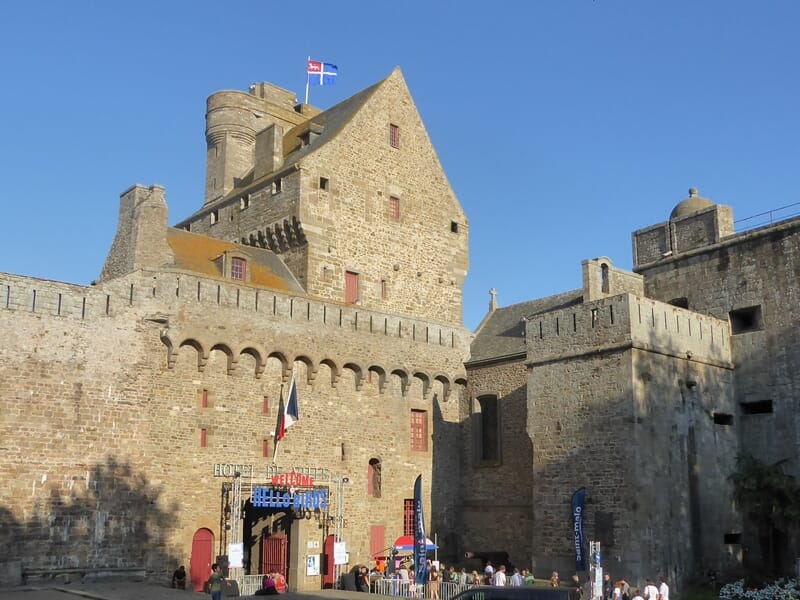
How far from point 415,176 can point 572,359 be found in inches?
461

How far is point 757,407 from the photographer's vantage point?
25.9 metres

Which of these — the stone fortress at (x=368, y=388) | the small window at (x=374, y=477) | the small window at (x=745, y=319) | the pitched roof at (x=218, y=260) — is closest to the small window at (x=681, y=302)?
the stone fortress at (x=368, y=388)

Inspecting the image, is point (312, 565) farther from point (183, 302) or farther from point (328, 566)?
point (183, 302)

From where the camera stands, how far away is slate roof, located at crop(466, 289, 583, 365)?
29.3 m

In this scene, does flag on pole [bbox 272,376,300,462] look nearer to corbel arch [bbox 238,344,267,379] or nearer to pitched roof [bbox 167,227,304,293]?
corbel arch [bbox 238,344,267,379]

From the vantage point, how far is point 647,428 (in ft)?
74.0

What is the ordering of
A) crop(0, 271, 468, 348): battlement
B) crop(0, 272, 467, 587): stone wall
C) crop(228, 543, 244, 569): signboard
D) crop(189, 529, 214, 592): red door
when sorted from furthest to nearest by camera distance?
crop(189, 529, 214, 592): red door < crop(228, 543, 244, 569): signboard < crop(0, 271, 468, 348): battlement < crop(0, 272, 467, 587): stone wall

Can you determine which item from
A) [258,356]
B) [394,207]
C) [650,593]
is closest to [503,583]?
[650,593]

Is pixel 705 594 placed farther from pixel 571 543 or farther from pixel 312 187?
pixel 312 187

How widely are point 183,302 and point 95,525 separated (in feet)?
20.3

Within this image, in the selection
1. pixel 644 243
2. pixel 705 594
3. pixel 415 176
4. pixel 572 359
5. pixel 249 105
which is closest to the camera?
pixel 705 594

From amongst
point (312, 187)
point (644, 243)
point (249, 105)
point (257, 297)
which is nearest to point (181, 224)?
point (249, 105)

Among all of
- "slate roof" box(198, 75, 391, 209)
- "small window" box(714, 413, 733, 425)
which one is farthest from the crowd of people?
"slate roof" box(198, 75, 391, 209)

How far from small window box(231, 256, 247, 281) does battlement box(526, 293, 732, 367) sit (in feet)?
30.3
